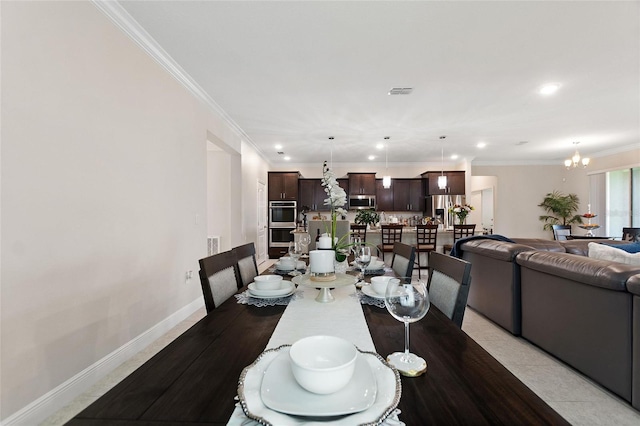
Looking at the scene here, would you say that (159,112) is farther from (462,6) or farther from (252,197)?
(252,197)

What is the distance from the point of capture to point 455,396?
25.7 inches

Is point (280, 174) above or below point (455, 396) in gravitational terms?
above

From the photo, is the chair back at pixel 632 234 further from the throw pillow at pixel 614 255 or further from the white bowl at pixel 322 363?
the white bowl at pixel 322 363

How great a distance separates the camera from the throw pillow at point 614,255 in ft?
6.59

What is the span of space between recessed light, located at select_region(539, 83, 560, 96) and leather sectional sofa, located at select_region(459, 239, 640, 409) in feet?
6.26

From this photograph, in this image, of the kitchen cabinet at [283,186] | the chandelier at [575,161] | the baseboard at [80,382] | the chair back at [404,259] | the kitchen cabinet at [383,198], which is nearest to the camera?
the baseboard at [80,382]

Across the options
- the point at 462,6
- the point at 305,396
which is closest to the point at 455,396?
the point at 305,396

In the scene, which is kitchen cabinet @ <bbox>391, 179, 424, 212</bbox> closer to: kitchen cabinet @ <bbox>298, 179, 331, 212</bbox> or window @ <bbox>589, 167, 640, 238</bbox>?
kitchen cabinet @ <bbox>298, 179, 331, 212</bbox>

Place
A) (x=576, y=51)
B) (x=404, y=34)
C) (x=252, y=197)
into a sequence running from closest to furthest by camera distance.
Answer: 1. (x=404, y=34)
2. (x=576, y=51)
3. (x=252, y=197)

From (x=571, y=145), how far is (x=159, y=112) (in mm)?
7533

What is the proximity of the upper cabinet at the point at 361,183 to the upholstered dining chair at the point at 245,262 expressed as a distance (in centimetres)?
532

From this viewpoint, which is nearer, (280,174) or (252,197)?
(252,197)

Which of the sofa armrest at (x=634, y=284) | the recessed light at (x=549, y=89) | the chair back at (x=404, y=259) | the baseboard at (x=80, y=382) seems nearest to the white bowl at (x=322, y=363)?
the chair back at (x=404, y=259)

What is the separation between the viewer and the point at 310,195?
744cm
